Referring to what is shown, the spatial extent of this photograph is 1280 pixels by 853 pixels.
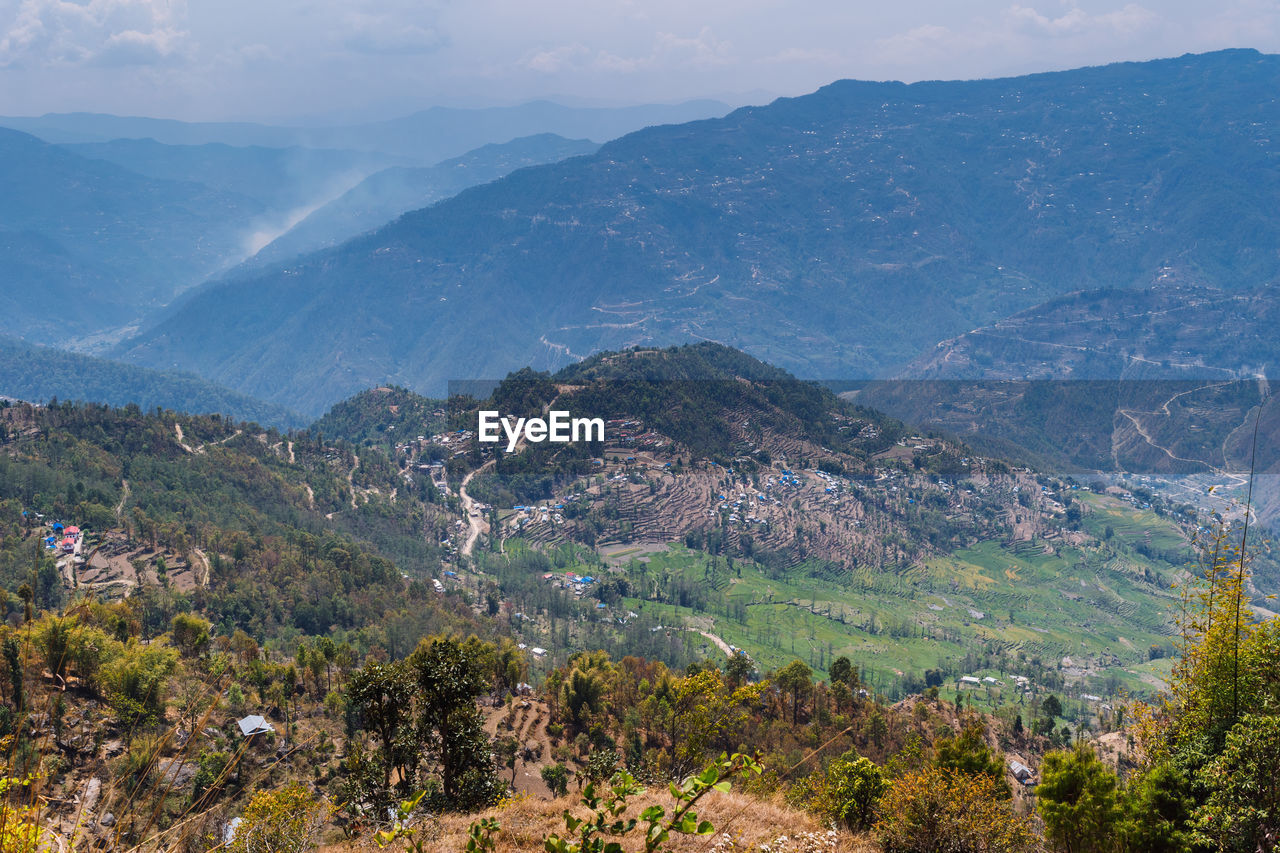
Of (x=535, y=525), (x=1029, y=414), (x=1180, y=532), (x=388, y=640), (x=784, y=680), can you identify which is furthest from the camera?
(x=1029, y=414)

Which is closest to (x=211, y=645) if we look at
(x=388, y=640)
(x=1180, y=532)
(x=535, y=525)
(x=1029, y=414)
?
(x=388, y=640)

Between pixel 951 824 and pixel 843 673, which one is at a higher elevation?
pixel 951 824

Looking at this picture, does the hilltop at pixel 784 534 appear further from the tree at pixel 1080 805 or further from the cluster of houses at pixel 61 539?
the tree at pixel 1080 805

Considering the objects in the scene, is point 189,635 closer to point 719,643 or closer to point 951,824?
point 951,824

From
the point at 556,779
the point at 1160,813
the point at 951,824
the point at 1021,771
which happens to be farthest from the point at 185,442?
the point at 1160,813

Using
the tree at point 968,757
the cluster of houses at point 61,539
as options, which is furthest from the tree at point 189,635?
the tree at point 968,757

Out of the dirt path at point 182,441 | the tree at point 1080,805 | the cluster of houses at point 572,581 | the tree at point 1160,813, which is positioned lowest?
the cluster of houses at point 572,581

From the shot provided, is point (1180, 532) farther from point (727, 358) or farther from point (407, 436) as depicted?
point (407, 436)
